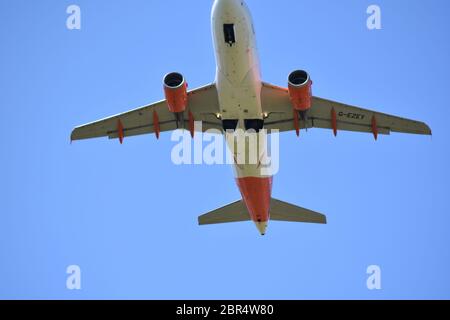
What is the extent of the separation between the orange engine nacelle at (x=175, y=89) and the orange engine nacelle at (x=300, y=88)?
4.60 metres

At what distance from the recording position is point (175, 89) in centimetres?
3012

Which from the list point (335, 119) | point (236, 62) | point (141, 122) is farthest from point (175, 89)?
point (335, 119)

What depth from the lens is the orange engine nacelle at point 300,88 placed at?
2991cm

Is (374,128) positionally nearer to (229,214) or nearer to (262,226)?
(262,226)

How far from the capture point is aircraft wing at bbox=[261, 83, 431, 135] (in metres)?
32.4

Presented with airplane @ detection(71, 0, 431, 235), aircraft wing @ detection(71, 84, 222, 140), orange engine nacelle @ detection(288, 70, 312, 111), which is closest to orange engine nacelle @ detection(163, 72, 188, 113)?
airplane @ detection(71, 0, 431, 235)

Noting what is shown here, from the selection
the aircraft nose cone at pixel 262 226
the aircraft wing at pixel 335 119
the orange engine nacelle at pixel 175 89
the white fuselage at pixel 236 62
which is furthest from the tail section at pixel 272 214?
the orange engine nacelle at pixel 175 89

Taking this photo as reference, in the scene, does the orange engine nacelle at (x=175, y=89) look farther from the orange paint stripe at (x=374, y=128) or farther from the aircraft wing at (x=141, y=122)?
the orange paint stripe at (x=374, y=128)

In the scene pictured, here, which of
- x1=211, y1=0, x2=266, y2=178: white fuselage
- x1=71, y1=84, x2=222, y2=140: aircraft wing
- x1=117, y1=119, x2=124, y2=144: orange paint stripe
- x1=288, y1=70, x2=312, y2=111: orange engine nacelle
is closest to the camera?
x1=211, y1=0, x2=266, y2=178: white fuselage

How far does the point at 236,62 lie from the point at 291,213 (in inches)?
456

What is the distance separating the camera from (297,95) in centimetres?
3016

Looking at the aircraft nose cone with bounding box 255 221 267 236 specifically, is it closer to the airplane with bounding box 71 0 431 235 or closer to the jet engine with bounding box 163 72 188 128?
the airplane with bounding box 71 0 431 235

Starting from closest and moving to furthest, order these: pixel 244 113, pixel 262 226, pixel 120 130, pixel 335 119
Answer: pixel 244 113, pixel 335 119, pixel 120 130, pixel 262 226

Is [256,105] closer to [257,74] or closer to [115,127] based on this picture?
[257,74]
